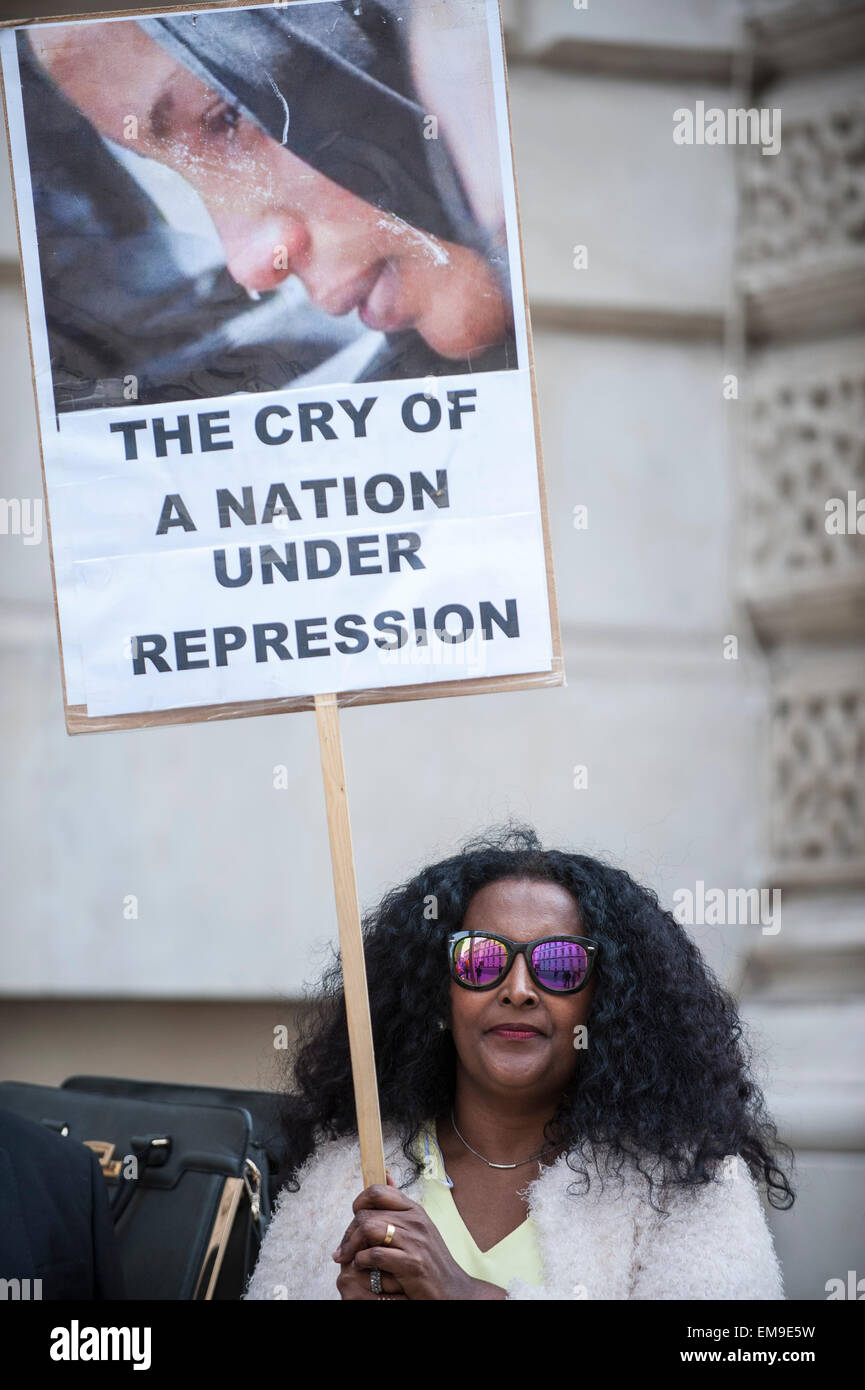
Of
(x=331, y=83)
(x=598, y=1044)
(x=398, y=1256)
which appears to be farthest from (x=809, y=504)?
(x=398, y=1256)

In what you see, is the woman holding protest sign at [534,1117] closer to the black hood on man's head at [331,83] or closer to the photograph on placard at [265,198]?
the photograph on placard at [265,198]

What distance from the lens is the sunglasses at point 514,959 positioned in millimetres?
2400

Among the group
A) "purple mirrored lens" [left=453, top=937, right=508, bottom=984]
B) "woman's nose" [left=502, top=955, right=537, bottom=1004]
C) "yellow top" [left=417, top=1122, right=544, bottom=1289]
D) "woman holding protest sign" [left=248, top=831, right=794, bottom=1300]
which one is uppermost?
"purple mirrored lens" [left=453, top=937, right=508, bottom=984]

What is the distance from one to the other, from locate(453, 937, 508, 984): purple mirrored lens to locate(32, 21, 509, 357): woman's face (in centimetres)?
115

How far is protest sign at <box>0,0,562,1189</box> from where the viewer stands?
250 cm

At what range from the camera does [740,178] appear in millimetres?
4906

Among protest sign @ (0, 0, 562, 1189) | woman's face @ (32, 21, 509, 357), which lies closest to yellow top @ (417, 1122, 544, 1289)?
protest sign @ (0, 0, 562, 1189)

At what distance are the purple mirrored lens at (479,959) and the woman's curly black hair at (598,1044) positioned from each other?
0.63ft

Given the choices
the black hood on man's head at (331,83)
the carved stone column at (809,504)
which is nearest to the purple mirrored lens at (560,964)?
the black hood on man's head at (331,83)

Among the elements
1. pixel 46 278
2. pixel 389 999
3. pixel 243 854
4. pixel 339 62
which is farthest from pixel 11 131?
pixel 243 854

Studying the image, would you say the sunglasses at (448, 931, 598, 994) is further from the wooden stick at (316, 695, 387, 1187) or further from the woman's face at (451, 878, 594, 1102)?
the wooden stick at (316, 695, 387, 1187)

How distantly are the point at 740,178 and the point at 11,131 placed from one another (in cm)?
304

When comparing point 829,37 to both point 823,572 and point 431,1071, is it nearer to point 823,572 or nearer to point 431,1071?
point 823,572

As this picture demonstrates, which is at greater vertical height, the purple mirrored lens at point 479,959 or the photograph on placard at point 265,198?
the photograph on placard at point 265,198
